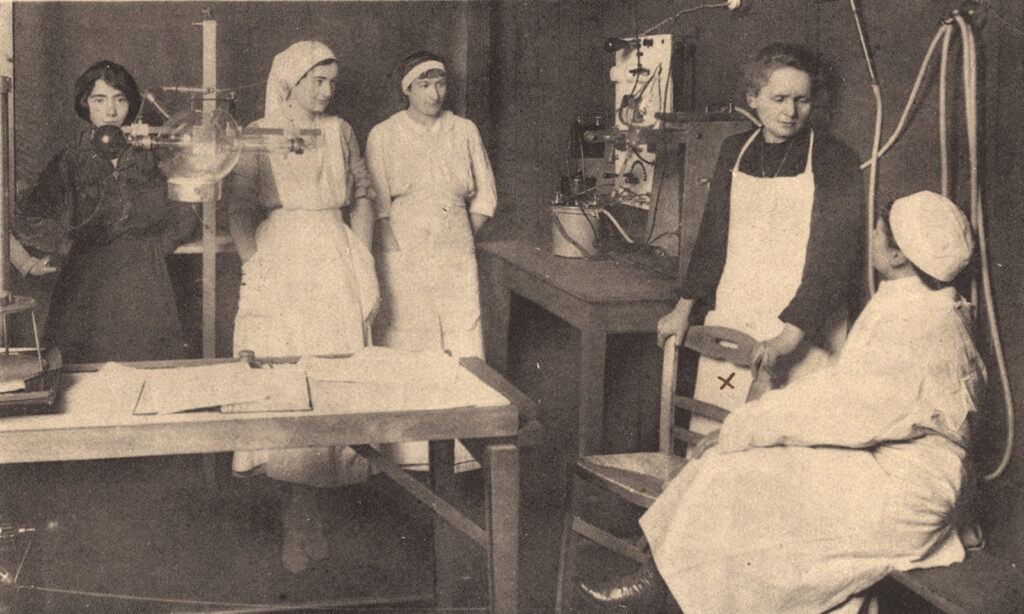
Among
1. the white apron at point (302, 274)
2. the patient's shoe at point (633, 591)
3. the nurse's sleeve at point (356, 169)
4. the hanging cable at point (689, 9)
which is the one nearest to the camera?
the patient's shoe at point (633, 591)

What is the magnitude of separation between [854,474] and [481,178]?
2397 millimetres

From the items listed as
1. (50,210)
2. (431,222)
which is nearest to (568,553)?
(431,222)

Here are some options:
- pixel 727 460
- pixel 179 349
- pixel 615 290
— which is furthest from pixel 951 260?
pixel 179 349

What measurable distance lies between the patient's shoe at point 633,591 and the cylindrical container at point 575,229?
160cm

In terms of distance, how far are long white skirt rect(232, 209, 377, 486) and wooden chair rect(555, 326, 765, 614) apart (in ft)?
3.75

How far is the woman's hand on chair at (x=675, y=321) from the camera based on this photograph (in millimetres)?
2953

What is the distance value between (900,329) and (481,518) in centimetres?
218

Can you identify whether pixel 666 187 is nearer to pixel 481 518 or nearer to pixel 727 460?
pixel 481 518

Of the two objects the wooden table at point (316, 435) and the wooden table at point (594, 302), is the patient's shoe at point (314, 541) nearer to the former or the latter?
the wooden table at point (594, 302)

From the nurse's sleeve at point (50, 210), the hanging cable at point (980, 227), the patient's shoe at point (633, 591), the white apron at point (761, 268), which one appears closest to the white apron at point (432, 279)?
the nurse's sleeve at point (50, 210)

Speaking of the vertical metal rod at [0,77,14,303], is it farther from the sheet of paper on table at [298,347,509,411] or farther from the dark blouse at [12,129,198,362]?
the dark blouse at [12,129,198,362]

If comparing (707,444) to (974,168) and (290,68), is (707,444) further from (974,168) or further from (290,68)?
(290,68)

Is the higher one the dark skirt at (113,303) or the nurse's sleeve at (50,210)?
the nurse's sleeve at (50,210)

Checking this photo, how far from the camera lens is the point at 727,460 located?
2.21 meters
